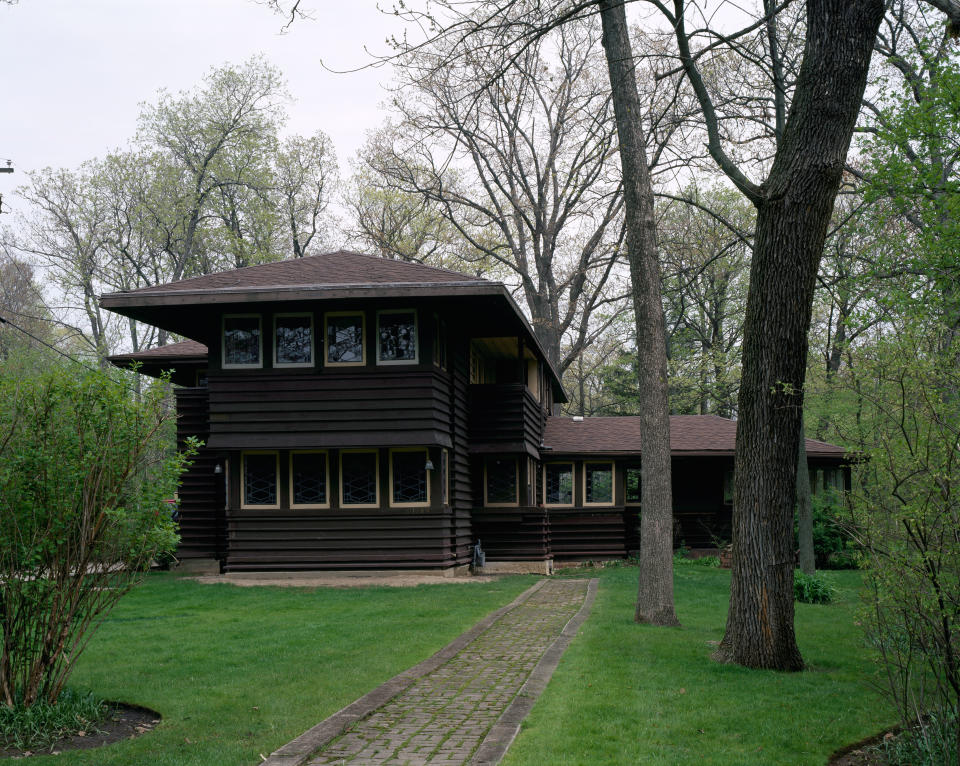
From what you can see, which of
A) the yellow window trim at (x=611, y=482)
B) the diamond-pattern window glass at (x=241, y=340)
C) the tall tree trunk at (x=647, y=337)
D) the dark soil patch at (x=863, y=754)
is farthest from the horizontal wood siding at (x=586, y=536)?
the dark soil patch at (x=863, y=754)

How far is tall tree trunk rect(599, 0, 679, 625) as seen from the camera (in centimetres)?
1237

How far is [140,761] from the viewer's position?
5926 millimetres

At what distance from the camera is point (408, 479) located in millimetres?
18969

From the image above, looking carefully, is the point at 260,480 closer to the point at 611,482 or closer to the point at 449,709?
the point at 611,482

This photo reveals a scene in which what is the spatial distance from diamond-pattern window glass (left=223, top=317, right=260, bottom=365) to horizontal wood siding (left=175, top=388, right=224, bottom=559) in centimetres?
257

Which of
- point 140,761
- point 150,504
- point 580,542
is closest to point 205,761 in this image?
point 140,761

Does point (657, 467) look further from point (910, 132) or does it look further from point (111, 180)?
point (111, 180)

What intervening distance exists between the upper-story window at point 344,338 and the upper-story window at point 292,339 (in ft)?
1.43

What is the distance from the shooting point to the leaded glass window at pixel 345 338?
18594 mm

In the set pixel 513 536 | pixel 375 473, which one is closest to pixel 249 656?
pixel 375 473

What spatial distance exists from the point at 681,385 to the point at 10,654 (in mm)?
34031

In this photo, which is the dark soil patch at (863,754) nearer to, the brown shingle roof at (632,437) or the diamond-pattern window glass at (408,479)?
the diamond-pattern window glass at (408,479)

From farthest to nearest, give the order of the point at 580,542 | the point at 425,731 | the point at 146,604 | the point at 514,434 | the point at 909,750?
the point at 580,542, the point at 514,434, the point at 146,604, the point at 425,731, the point at 909,750

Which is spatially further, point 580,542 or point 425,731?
point 580,542
